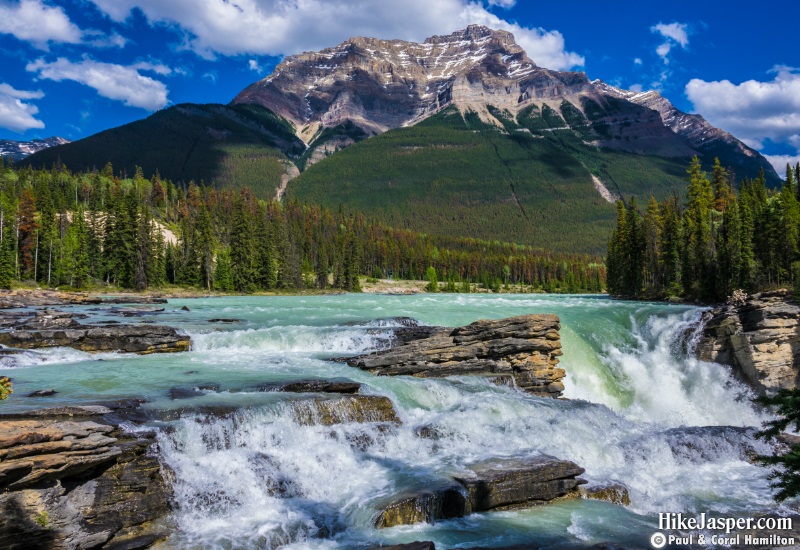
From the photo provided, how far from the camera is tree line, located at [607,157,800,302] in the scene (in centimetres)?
5953

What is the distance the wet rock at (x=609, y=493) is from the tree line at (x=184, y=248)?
87207 millimetres

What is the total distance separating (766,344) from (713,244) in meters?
41.6

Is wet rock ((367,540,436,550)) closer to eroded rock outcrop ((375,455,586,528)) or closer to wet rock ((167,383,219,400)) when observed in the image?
eroded rock outcrop ((375,455,586,528))

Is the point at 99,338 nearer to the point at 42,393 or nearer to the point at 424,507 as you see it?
the point at 42,393

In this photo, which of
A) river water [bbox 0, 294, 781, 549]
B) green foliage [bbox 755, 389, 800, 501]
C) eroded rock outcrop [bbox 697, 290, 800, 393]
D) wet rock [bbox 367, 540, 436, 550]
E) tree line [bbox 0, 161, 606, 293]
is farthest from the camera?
tree line [bbox 0, 161, 606, 293]

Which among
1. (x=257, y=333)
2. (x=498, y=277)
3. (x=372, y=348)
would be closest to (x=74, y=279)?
(x=257, y=333)

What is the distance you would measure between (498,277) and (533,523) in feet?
574

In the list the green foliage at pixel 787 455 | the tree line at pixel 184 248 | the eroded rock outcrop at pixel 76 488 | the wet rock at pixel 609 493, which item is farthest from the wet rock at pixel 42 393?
the tree line at pixel 184 248

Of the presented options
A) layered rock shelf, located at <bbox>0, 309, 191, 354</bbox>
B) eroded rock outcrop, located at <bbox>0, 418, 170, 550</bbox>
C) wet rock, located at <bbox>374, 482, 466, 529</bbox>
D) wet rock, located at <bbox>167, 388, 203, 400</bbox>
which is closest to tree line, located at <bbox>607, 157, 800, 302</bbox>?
wet rock, located at <bbox>374, 482, 466, 529</bbox>

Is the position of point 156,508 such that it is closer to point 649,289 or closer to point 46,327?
point 46,327

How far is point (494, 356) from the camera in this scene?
25.8m

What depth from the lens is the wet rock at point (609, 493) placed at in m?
14.2

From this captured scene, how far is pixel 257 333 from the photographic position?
107 feet

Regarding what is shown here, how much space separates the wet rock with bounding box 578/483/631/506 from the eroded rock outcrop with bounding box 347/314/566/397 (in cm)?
1019
